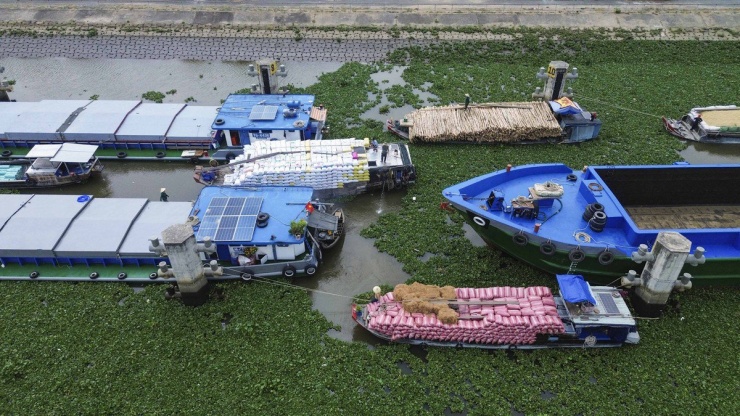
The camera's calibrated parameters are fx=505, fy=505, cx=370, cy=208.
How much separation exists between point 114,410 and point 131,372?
1.43m

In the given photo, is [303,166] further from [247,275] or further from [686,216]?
[686,216]

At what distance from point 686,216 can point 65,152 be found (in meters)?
30.6

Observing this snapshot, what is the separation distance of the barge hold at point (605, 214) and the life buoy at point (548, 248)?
0.12 ft

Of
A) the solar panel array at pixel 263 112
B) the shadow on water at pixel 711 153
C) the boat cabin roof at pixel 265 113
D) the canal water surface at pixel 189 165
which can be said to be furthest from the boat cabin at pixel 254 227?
the shadow on water at pixel 711 153

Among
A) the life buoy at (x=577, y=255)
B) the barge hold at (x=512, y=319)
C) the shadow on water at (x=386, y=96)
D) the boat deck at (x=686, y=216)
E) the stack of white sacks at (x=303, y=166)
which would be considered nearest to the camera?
the barge hold at (x=512, y=319)

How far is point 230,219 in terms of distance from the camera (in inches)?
843

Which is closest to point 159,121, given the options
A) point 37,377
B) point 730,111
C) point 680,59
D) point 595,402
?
point 37,377

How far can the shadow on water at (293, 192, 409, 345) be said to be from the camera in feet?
65.6

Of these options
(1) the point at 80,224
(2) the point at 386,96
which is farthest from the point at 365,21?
(1) the point at 80,224

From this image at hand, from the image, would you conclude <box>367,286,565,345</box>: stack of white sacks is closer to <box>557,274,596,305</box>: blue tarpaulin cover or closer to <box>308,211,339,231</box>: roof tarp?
<box>557,274,596,305</box>: blue tarpaulin cover

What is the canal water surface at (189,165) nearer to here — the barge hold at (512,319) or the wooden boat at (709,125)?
the wooden boat at (709,125)

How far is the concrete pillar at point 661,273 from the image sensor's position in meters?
17.8

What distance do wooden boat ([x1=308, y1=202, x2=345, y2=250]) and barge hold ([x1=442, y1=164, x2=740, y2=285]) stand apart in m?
5.30

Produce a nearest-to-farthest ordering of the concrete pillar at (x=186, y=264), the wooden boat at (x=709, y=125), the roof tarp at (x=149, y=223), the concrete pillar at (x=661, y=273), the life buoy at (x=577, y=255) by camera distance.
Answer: the concrete pillar at (x=661, y=273), the concrete pillar at (x=186, y=264), the life buoy at (x=577, y=255), the roof tarp at (x=149, y=223), the wooden boat at (x=709, y=125)
